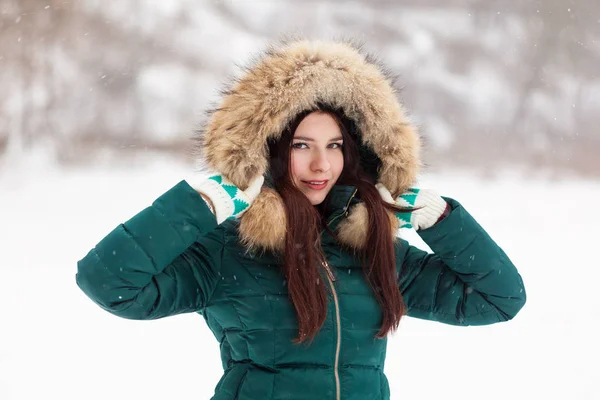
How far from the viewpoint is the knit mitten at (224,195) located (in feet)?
4.54

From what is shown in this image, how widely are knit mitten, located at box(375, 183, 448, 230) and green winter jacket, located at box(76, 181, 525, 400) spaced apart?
0.06ft

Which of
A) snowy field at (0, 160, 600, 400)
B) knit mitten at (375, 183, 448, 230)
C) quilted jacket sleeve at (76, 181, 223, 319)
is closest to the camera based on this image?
quilted jacket sleeve at (76, 181, 223, 319)

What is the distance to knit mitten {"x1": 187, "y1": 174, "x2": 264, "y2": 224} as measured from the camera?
138 centimetres

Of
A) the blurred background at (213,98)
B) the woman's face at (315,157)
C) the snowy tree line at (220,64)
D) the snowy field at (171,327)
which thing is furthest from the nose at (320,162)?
the snowy tree line at (220,64)

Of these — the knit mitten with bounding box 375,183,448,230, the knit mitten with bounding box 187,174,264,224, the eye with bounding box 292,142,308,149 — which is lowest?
the knit mitten with bounding box 187,174,264,224

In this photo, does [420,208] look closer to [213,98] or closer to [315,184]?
[315,184]

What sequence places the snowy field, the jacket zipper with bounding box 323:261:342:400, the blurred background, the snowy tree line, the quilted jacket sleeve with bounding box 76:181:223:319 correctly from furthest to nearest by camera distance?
the snowy tree line → the blurred background → the snowy field → the jacket zipper with bounding box 323:261:342:400 → the quilted jacket sleeve with bounding box 76:181:223:319

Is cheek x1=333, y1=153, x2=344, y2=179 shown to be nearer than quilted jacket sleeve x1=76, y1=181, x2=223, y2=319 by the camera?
No

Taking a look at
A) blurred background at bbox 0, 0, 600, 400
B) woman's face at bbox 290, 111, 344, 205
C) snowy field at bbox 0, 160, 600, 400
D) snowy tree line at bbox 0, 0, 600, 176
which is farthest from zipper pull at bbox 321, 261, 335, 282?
snowy tree line at bbox 0, 0, 600, 176

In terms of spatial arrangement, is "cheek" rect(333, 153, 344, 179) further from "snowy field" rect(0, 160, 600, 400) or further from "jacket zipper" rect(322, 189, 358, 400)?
"snowy field" rect(0, 160, 600, 400)

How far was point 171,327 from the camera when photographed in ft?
10.9

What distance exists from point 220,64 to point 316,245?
3.28m

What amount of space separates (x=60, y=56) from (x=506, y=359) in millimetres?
3172

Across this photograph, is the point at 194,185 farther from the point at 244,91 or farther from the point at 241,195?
the point at 244,91
